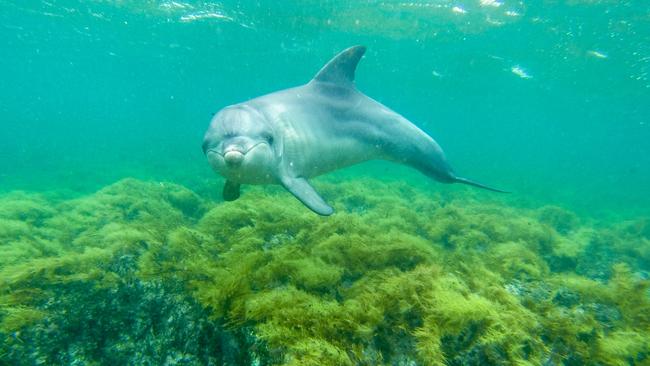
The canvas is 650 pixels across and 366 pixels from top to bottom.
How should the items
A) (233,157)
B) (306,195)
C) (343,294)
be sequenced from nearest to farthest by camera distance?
(343,294)
(233,157)
(306,195)

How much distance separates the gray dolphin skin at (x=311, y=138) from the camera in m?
4.32

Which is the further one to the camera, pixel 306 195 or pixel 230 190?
pixel 230 190

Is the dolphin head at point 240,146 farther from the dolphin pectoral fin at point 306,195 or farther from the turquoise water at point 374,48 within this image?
the turquoise water at point 374,48

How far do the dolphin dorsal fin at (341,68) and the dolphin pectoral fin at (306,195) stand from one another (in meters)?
2.28

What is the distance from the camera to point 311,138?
5480 millimetres

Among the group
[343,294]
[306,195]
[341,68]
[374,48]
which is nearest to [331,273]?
[343,294]

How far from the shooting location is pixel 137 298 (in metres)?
3.41

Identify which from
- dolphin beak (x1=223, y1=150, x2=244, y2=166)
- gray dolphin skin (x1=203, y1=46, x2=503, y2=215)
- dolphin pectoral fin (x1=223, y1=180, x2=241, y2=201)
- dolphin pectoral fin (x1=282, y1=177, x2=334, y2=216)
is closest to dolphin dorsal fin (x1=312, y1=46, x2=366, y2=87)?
gray dolphin skin (x1=203, y1=46, x2=503, y2=215)

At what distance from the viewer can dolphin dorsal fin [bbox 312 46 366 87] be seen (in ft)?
20.7

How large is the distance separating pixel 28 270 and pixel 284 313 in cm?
284

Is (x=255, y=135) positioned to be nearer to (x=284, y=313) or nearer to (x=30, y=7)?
(x=284, y=313)

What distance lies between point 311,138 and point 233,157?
1.72 meters

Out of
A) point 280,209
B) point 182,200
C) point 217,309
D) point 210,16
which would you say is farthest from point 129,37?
point 217,309

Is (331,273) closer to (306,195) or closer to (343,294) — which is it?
(343,294)
